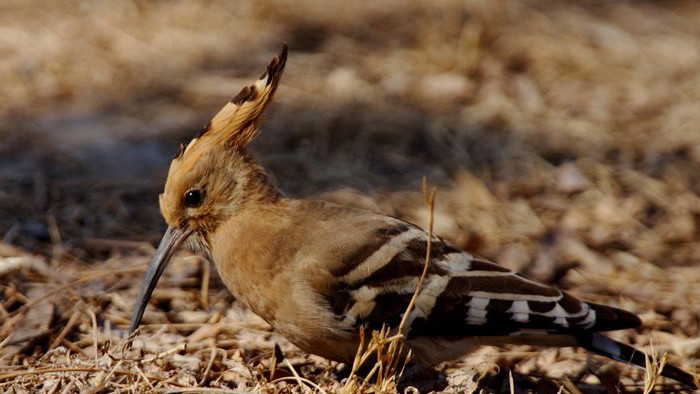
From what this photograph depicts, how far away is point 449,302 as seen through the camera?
3025 mm

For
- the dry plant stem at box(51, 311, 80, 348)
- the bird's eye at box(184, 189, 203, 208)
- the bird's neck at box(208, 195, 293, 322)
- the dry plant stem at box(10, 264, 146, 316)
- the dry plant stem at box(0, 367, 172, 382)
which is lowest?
the dry plant stem at box(51, 311, 80, 348)

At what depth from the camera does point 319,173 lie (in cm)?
464

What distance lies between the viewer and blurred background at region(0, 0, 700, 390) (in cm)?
411

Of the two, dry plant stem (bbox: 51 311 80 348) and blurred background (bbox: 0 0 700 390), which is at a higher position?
blurred background (bbox: 0 0 700 390)

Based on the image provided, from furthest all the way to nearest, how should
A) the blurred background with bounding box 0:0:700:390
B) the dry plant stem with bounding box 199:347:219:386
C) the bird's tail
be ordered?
the blurred background with bounding box 0:0:700:390 → the bird's tail → the dry plant stem with bounding box 199:347:219:386

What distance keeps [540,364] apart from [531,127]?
1984 mm

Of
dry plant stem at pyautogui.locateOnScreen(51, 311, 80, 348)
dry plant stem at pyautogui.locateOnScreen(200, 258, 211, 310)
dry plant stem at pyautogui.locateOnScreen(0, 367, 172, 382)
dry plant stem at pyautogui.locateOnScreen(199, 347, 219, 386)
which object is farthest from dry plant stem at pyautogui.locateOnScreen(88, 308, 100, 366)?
dry plant stem at pyautogui.locateOnScreen(200, 258, 211, 310)

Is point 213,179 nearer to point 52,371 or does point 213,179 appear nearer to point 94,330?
point 94,330

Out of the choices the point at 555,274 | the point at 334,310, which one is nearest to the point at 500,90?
the point at 555,274

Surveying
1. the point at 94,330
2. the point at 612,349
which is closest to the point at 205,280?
the point at 94,330

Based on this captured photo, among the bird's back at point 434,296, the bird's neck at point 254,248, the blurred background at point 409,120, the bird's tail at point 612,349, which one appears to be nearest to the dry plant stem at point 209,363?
the bird's neck at point 254,248

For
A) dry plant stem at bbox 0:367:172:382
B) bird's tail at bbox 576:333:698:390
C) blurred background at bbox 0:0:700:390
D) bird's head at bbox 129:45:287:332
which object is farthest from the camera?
blurred background at bbox 0:0:700:390

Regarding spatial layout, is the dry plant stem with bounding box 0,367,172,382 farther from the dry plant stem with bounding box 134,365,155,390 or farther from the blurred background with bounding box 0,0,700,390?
the blurred background with bounding box 0,0,700,390

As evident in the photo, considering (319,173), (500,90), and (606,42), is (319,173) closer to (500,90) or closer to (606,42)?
(500,90)
